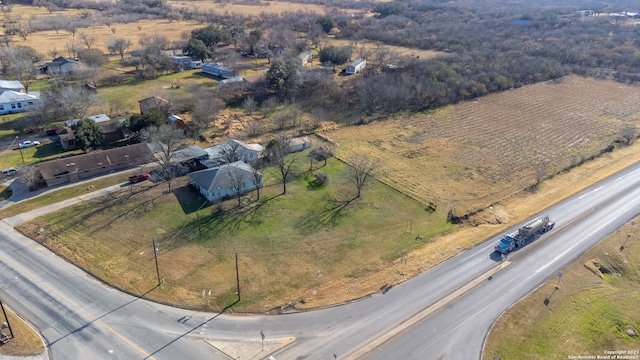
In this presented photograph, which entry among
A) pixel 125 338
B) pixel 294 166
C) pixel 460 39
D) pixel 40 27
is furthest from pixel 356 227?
pixel 40 27

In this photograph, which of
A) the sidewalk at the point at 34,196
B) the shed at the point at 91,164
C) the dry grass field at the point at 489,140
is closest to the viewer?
the sidewalk at the point at 34,196

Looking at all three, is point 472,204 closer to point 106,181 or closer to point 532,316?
point 532,316

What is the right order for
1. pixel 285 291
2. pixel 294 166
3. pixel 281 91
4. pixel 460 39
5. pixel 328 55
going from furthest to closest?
pixel 460 39 → pixel 328 55 → pixel 281 91 → pixel 294 166 → pixel 285 291

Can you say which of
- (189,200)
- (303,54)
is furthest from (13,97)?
(303,54)

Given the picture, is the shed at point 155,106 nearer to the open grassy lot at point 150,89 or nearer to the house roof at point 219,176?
the open grassy lot at point 150,89

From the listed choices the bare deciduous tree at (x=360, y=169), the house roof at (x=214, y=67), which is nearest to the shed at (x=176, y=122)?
the bare deciduous tree at (x=360, y=169)

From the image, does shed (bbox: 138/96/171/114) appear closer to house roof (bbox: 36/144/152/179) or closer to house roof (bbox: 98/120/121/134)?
house roof (bbox: 98/120/121/134)

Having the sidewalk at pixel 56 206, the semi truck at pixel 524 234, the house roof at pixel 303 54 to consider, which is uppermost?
the house roof at pixel 303 54
